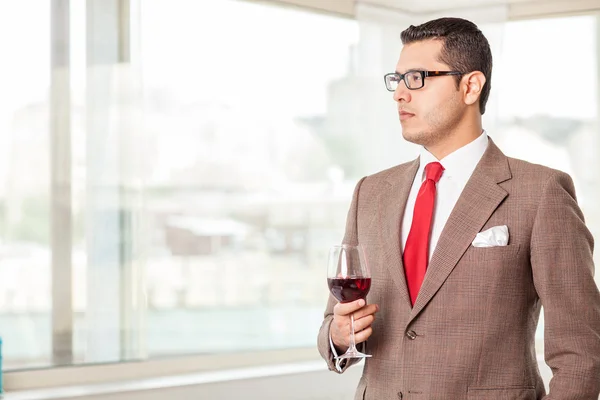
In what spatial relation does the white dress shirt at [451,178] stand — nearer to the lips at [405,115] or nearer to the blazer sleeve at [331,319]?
the blazer sleeve at [331,319]

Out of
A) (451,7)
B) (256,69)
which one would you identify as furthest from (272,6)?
(451,7)

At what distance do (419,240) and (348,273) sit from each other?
10.7 inches

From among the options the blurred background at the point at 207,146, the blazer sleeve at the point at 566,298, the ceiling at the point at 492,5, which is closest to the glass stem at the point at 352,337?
the blazer sleeve at the point at 566,298

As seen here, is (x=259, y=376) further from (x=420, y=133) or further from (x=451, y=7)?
(x=451, y=7)

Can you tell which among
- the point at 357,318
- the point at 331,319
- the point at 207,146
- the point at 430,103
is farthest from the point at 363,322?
the point at 207,146

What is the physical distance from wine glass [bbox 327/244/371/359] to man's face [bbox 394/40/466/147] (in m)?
0.38

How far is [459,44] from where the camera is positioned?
214cm

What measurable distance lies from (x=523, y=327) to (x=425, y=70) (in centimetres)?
67

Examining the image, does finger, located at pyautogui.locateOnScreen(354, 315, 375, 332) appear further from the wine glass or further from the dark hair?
the dark hair

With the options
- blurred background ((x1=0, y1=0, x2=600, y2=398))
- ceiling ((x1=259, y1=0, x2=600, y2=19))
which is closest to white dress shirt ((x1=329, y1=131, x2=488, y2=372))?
blurred background ((x1=0, y1=0, x2=600, y2=398))

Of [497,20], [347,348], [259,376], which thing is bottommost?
[259,376]

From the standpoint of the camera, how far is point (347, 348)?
213cm

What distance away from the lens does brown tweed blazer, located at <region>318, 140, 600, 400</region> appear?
1900 mm

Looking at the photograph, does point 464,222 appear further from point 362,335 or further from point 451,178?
point 362,335
